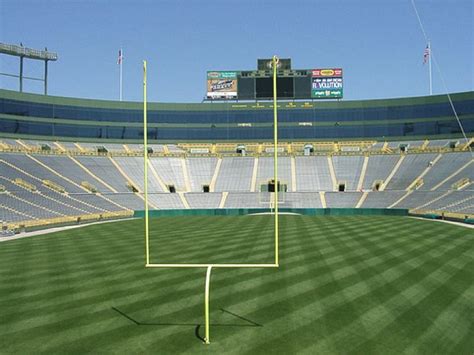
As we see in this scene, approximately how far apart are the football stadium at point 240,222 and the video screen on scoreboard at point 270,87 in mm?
251

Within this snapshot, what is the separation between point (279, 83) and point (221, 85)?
1068 cm

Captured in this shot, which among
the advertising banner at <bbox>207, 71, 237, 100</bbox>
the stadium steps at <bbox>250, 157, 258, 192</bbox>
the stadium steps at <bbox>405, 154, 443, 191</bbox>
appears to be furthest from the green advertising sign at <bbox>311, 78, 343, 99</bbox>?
the stadium steps at <bbox>405, 154, 443, 191</bbox>

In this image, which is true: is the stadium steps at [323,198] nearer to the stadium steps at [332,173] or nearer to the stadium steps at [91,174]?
the stadium steps at [332,173]

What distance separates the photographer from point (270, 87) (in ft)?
270

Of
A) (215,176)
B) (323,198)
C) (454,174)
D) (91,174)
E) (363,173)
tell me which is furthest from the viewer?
(215,176)

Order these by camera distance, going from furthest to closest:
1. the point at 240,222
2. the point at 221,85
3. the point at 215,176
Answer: the point at 221,85
the point at 215,176
the point at 240,222

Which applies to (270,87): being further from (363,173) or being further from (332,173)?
(363,173)

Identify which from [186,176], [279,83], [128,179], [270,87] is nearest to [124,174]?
[128,179]

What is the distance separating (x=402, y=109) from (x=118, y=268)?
239 ft

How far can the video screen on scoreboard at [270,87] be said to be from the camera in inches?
3187

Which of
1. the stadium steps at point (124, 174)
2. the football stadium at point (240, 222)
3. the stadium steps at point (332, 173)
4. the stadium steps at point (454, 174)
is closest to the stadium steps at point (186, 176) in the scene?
the football stadium at point (240, 222)

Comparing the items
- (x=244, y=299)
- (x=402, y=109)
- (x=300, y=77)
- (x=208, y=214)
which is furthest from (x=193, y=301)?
(x=402, y=109)

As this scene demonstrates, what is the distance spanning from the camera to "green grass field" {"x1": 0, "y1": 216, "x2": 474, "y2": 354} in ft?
38.6

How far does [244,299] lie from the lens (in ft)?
51.6
